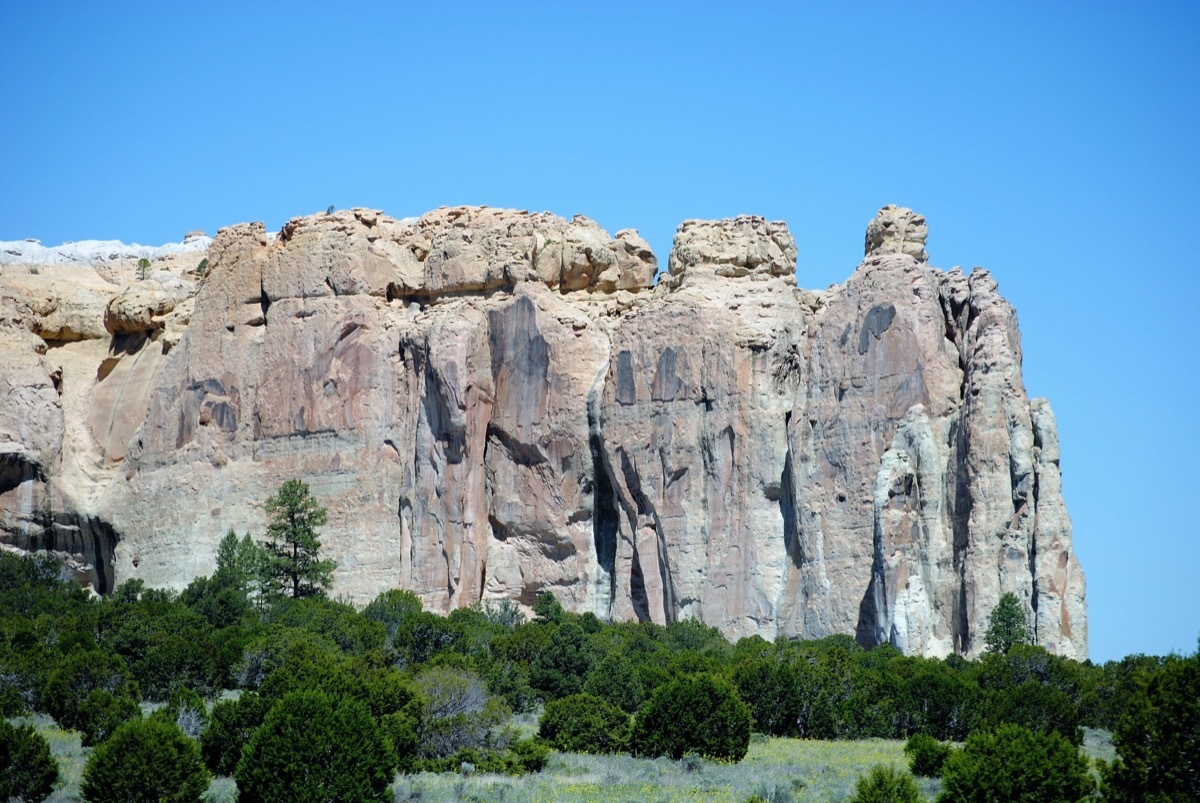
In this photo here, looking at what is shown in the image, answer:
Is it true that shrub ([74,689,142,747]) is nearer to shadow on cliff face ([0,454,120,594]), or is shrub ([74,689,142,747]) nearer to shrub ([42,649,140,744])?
shrub ([42,649,140,744])

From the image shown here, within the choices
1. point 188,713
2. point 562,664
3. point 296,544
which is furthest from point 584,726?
point 296,544

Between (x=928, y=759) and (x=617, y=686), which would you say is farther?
(x=617, y=686)

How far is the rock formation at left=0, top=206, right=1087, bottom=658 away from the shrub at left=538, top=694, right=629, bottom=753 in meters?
20.3

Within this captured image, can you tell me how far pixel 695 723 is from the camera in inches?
1713

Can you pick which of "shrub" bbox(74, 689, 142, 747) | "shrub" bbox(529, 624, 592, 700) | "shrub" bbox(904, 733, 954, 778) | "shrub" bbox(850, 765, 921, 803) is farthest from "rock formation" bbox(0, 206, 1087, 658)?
"shrub" bbox(850, 765, 921, 803)

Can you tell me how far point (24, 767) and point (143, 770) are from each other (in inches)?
108

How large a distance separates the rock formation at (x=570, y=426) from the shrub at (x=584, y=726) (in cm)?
2029

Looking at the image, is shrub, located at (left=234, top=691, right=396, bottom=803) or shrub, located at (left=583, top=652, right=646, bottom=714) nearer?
shrub, located at (left=234, top=691, right=396, bottom=803)

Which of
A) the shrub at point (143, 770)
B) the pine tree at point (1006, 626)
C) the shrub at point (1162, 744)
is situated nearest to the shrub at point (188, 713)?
the shrub at point (143, 770)

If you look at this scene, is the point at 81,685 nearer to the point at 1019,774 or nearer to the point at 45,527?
the point at 1019,774

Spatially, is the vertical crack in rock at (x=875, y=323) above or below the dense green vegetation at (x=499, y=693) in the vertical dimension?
above

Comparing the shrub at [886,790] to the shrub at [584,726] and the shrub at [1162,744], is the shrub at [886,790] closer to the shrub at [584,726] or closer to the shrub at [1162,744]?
the shrub at [1162,744]

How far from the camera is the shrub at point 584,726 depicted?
44969 millimetres

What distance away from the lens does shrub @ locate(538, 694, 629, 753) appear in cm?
4497
